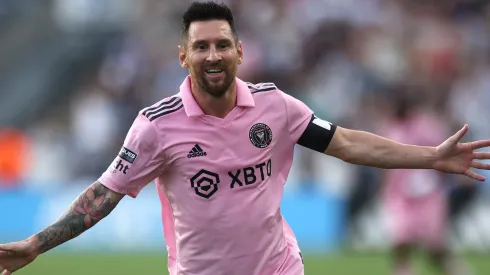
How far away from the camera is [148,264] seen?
15852 mm

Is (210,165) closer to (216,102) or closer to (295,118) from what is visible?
(216,102)

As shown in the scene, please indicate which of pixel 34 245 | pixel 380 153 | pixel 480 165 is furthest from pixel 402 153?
pixel 34 245

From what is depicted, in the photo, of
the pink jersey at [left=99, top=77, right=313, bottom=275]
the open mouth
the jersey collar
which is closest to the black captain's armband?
the pink jersey at [left=99, top=77, right=313, bottom=275]

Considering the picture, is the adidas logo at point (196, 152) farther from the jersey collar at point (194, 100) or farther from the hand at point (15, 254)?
the hand at point (15, 254)

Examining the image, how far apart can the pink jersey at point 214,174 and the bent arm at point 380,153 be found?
1.20ft

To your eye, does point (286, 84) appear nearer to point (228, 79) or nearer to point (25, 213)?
point (25, 213)

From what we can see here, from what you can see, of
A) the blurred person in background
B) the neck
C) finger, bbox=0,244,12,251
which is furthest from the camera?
the blurred person in background

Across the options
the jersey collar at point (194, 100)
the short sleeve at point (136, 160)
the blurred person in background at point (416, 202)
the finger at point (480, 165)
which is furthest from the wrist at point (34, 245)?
the blurred person in background at point (416, 202)

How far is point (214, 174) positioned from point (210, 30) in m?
0.81

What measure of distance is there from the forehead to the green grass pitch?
332 inches

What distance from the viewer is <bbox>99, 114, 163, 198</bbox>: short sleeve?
20.6 feet

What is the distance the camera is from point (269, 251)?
254 inches

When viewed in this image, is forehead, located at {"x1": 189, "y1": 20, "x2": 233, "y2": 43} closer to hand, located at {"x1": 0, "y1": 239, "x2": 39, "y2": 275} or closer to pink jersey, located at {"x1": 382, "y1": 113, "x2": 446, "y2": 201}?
hand, located at {"x1": 0, "y1": 239, "x2": 39, "y2": 275}

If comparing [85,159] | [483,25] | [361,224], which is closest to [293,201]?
[361,224]
